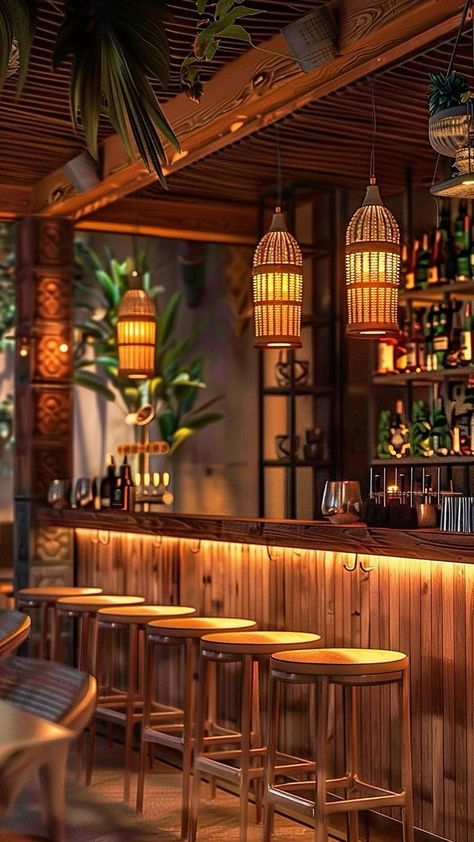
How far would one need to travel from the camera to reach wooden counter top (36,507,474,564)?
4.02 metres

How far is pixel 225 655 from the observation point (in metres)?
4.49

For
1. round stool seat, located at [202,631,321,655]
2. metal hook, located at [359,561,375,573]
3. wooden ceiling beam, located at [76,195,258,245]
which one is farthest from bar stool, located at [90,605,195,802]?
wooden ceiling beam, located at [76,195,258,245]

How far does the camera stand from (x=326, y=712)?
3.91 metres

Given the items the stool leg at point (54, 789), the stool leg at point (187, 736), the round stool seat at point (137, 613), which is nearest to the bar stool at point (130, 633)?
the round stool seat at point (137, 613)

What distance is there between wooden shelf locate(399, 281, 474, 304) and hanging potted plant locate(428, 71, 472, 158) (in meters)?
2.96

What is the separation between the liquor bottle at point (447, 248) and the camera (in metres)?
7.02

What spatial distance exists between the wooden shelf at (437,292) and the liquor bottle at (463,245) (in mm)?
53

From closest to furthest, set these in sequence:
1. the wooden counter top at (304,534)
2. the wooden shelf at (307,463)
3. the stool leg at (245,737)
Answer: the wooden counter top at (304,534)
the stool leg at (245,737)
the wooden shelf at (307,463)

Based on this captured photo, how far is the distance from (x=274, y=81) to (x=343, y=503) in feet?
5.91

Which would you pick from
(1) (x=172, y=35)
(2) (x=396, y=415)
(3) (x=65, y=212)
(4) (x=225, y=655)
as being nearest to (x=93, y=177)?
(3) (x=65, y=212)

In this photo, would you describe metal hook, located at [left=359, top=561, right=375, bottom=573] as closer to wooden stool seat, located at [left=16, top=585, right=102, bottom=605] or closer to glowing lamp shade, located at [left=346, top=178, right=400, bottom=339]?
glowing lamp shade, located at [left=346, top=178, right=400, bottom=339]

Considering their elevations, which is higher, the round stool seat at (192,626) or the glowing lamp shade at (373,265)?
the glowing lamp shade at (373,265)

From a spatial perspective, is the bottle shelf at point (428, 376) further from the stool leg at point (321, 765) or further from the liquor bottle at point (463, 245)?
the stool leg at point (321, 765)

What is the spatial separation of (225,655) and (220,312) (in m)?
7.08
